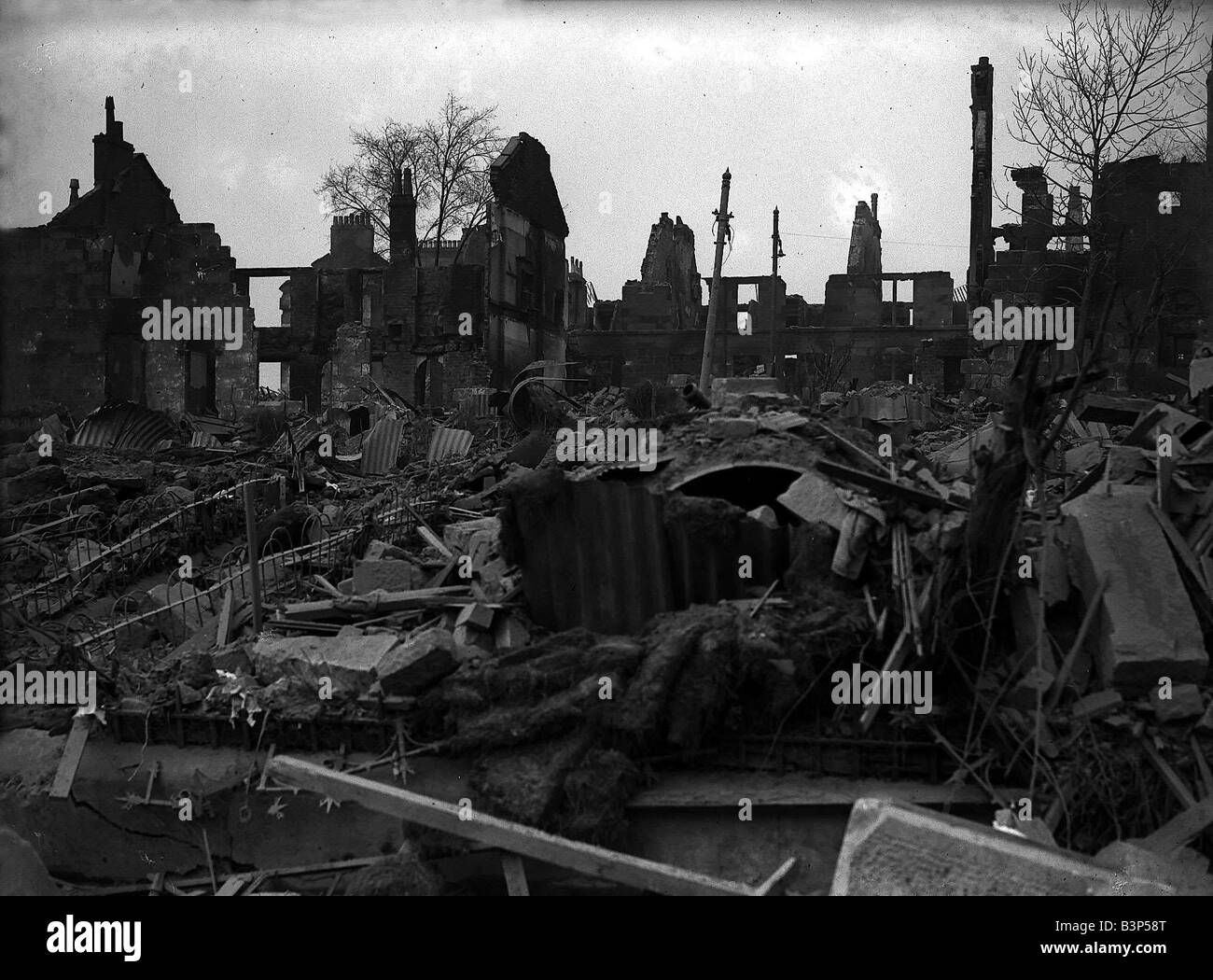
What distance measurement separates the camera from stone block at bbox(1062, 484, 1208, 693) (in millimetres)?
5656

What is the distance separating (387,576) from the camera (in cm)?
809


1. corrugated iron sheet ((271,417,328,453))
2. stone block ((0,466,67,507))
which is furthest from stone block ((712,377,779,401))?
stone block ((0,466,67,507))

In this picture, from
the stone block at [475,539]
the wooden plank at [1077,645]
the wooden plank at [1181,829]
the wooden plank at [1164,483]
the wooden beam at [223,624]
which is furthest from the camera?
the stone block at [475,539]

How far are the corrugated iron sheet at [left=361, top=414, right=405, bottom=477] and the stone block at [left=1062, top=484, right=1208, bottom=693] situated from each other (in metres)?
10.2

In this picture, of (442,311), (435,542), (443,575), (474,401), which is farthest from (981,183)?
(443,575)

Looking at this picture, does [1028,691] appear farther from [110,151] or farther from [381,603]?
[110,151]

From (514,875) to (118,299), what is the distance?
25.4 m

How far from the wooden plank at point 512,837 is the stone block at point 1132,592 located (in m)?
2.42

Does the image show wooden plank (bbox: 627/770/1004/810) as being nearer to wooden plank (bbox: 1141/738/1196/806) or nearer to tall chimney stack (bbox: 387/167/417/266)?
wooden plank (bbox: 1141/738/1196/806)

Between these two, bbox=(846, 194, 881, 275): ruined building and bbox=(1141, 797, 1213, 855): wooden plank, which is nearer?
bbox=(1141, 797, 1213, 855): wooden plank

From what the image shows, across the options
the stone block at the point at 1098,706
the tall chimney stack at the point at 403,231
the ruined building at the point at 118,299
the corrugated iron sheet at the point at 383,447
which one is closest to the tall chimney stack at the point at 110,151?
the ruined building at the point at 118,299

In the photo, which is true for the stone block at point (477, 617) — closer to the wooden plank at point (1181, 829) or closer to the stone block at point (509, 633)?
the stone block at point (509, 633)

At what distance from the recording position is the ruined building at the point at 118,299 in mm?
26438
